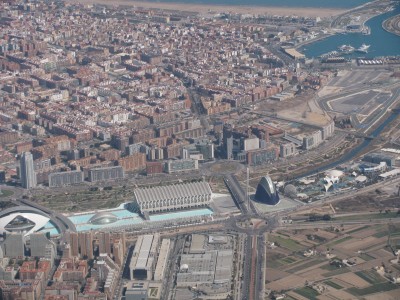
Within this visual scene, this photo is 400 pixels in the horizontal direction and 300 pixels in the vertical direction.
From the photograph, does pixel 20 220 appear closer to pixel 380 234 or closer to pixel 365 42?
pixel 380 234

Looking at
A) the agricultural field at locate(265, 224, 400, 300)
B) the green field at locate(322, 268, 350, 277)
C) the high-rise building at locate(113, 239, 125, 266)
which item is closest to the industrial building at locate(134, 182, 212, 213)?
the agricultural field at locate(265, 224, 400, 300)

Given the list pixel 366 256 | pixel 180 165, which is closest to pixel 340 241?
pixel 366 256

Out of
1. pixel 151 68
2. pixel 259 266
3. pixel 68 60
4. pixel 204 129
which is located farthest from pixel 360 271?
pixel 68 60

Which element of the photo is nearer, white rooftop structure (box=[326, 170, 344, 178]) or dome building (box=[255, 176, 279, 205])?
dome building (box=[255, 176, 279, 205])

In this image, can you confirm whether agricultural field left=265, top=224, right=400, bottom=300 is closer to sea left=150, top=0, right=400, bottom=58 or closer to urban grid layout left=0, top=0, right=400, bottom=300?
urban grid layout left=0, top=0, right=400, bottom=300

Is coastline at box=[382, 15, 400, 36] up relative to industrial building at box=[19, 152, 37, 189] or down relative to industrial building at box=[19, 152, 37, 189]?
up

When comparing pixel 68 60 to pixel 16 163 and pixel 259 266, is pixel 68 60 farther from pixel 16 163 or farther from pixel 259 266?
pixel 259 266
